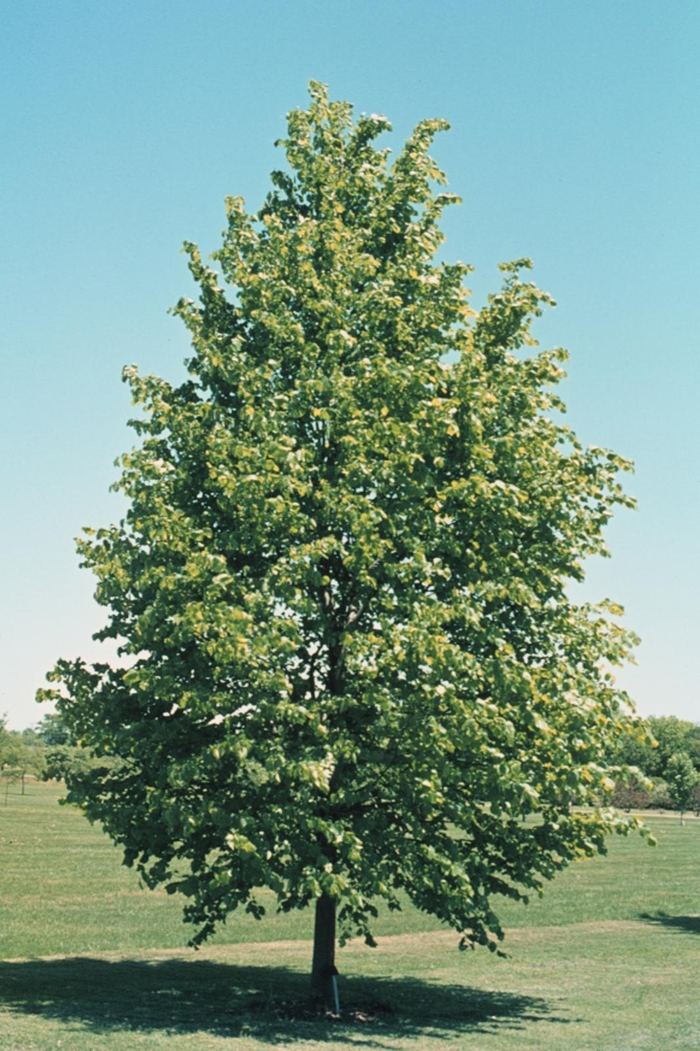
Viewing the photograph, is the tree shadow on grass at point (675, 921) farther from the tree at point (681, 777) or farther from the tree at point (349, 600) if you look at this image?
the tree at point (681, 777)

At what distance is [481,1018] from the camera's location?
16.6m

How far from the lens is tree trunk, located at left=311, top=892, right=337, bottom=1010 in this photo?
16047 millimetres

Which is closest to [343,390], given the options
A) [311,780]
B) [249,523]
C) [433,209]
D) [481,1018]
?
[249,523]

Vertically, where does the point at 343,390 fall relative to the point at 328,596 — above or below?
above

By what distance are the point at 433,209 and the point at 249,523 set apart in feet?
22.2

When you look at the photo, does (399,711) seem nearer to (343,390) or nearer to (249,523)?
(249,523)

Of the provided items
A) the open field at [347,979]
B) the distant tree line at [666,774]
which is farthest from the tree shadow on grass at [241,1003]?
the distant tree line at [666,774]

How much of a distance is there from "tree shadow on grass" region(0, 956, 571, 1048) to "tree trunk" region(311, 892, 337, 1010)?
39cm

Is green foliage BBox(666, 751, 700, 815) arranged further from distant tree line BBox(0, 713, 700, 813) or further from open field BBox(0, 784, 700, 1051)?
open field BBox(0, 784, 700, 1051)

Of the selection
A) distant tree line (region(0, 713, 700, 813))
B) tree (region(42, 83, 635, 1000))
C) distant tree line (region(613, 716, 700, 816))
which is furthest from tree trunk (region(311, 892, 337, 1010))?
distant tree line (region(613, 716, 700, 816))

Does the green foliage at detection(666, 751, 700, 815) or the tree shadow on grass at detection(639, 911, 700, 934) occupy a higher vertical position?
the green foliage at detection(666, 751, 700, 815)

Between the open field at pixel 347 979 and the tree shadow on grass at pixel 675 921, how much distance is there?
0.40 feet

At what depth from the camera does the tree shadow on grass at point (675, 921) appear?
1277 inches

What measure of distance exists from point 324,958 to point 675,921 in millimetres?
22765
